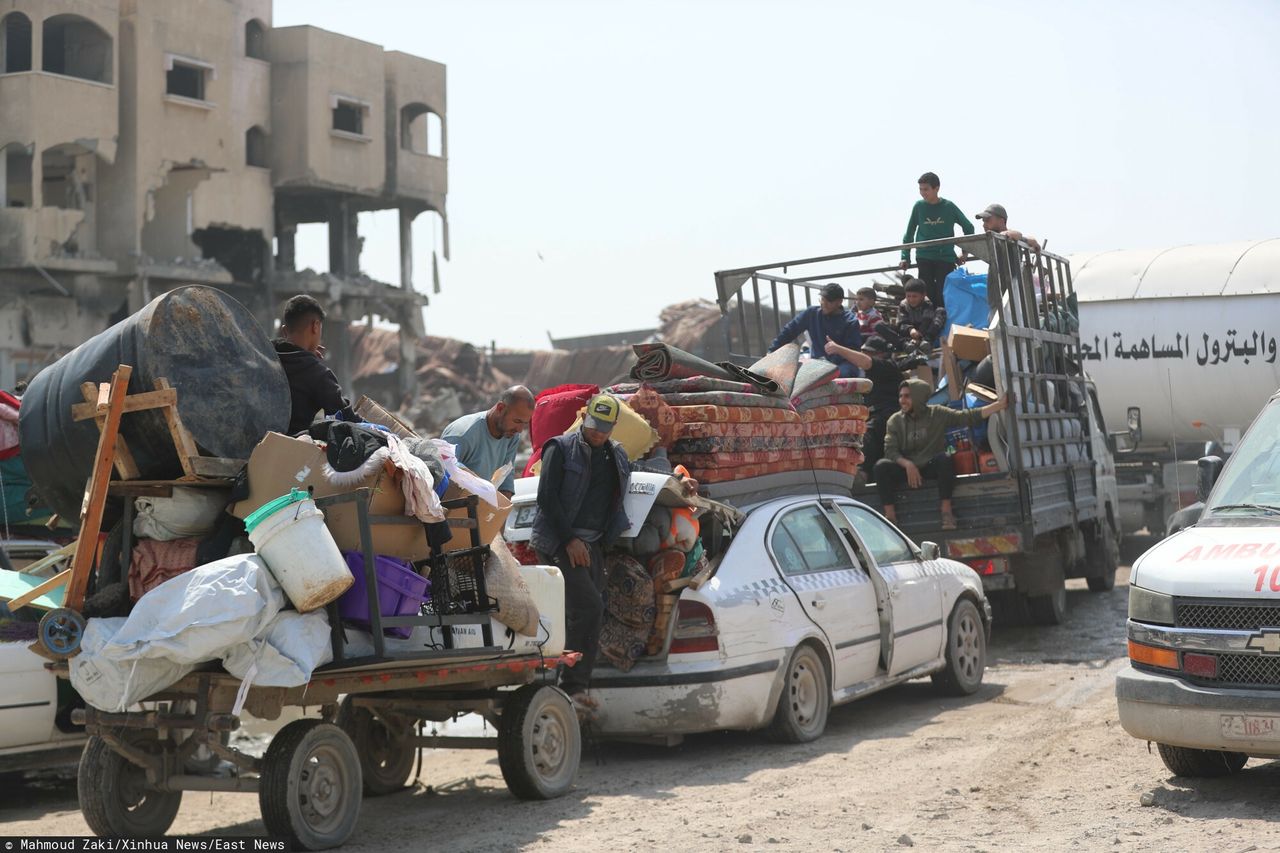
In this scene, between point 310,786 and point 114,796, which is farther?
point 114,796

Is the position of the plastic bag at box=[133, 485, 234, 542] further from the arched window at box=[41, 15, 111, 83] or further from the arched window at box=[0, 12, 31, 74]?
the arched window at box=[41, 15, 111, 83]

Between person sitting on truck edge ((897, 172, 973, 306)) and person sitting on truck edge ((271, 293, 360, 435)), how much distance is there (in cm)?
813

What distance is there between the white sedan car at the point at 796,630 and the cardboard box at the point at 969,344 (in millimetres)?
2613

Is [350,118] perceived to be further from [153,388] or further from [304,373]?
[153,388]

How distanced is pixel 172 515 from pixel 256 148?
115 ft

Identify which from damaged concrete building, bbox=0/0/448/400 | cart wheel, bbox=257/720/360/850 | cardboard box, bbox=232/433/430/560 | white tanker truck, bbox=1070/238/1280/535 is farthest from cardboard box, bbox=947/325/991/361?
damaged concrete building, bbox=0/0/448/400

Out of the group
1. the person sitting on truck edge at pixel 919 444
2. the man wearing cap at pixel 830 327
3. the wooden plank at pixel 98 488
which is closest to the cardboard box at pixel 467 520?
the wooden plank at pixel 98 488

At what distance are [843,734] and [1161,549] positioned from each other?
2.61 meters

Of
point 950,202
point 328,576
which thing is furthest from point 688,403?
point 950,202

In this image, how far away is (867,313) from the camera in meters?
13.5

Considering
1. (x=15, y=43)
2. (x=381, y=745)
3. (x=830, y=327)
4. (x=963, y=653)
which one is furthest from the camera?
(x=15, y=43)

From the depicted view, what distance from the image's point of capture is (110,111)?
32.4 m

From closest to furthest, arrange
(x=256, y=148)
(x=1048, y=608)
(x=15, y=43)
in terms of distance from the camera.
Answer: (x=1048, y=608) < (x=15, y=43) < (x=256, y=148)

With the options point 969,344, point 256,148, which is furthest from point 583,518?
point 256,148
